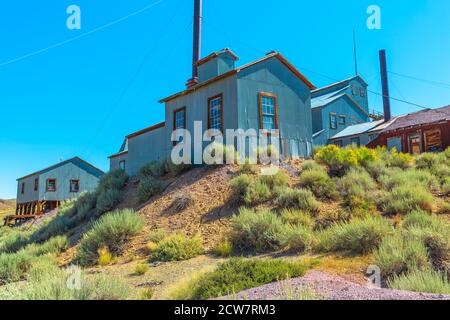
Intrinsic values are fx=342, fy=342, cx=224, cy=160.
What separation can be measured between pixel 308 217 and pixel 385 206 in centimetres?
274

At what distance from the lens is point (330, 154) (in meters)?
15.0

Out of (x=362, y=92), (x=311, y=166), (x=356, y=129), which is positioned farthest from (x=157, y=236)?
(x=362, y=92)

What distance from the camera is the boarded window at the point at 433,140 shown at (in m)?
24.7

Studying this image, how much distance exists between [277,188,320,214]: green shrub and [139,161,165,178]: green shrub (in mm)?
7355

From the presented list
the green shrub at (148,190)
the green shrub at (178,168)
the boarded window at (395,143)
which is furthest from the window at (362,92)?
the green shrub at (148,190)

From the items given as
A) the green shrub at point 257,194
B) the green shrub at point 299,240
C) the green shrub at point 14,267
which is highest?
the green shrub at point 257,194

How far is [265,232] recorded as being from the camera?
28.7 feet

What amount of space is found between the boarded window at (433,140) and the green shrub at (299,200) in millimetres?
18327

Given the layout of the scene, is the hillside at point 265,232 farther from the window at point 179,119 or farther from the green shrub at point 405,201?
the window at point 179,119

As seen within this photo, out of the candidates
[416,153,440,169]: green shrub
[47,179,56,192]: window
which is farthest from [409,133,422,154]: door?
[47,179,56,192]: window

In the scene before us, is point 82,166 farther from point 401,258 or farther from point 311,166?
point 401,258

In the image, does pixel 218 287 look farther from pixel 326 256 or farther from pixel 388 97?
pixel 388 97

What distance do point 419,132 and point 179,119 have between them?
61.8ft
